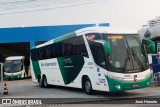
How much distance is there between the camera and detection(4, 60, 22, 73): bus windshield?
35562 mm

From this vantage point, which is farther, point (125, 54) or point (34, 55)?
point (34, 55)

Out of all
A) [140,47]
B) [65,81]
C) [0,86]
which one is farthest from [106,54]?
[0,86]

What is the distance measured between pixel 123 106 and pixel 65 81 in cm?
743

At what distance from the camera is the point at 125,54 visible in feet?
48.7

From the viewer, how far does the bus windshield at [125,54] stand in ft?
48.3

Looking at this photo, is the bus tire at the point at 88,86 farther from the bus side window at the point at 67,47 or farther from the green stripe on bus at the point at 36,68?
the green stripe on bus at the point at 36,68

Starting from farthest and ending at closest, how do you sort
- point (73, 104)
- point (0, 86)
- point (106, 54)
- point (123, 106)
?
point (0, 86) < point (106, 54) < point (73, 104) < point (123, 106)

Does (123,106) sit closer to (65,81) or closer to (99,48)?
(99,48)

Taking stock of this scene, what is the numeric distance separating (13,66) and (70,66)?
18.6 meters

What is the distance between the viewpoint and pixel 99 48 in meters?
15.2

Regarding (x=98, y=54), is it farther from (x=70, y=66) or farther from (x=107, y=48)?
(x=70, y=66)

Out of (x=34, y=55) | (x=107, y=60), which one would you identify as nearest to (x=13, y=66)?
(x=34, y=55)

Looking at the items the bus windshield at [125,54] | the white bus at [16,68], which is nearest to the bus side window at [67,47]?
the bus windshield at [125,54]

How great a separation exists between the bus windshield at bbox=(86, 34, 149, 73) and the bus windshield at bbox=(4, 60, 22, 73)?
837 inches
